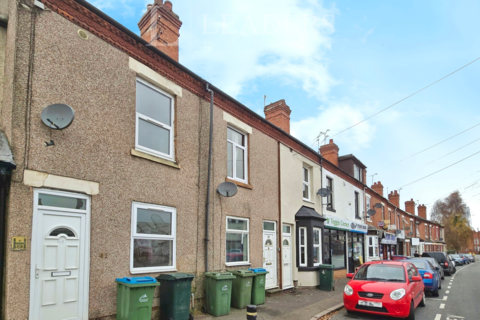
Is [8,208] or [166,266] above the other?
[8,208]

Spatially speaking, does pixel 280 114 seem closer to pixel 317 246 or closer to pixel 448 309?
pixel 317 246

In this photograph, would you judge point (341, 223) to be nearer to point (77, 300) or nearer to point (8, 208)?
point (77, 300)

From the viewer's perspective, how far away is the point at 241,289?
970 cm

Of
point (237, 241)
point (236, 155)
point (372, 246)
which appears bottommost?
point (372, 246)

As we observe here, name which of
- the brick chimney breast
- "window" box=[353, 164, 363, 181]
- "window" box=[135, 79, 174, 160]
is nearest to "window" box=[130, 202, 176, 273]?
"window" box=[135, 79, 174, 160]

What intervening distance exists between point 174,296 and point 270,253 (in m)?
5.71

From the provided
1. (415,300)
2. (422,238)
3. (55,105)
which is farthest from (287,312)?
(422,238)

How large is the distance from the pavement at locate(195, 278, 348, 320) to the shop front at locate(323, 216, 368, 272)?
375cm

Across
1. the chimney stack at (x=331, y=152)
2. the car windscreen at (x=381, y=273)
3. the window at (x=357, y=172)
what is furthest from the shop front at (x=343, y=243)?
the car windscreen at (x=381, y=273)

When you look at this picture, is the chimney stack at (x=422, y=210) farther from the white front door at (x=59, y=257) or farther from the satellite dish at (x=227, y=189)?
the white front door at (x=59, y=257)

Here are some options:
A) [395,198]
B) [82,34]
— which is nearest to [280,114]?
[82,34]

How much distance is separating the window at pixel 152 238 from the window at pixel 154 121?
1.37m

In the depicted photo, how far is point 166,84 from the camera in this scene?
9.03m

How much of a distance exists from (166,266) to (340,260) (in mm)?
13618
